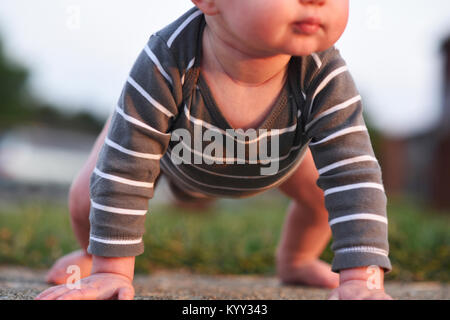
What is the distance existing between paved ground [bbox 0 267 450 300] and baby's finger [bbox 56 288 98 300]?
24 cm

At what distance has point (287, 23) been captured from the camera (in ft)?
3.34

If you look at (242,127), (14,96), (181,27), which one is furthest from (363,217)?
(14,96)

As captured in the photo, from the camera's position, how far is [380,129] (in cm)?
1165

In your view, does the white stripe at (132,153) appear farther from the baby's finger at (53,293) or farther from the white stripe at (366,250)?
the white stripe at (366,250)

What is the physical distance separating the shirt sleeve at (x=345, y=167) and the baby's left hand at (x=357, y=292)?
4cm

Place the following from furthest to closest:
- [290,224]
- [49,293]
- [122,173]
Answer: [290,224] < [122,173] < [49,293]

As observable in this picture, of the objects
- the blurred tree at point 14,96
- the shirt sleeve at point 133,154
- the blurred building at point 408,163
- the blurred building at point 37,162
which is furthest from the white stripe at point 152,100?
the blurred tree at point 14,96

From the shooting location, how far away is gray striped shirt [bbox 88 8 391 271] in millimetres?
1104

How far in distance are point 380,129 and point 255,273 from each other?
32.9ft

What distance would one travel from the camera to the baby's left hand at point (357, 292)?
0.99m

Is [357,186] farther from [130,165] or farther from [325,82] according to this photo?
[130,165]

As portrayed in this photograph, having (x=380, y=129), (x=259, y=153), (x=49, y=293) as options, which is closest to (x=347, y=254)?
(x=259, y=153)

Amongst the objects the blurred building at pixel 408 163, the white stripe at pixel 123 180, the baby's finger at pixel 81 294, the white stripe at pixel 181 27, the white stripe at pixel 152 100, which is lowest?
the baby's finger at pixel 81 294

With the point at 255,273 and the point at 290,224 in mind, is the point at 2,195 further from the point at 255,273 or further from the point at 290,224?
the point at 290,224
